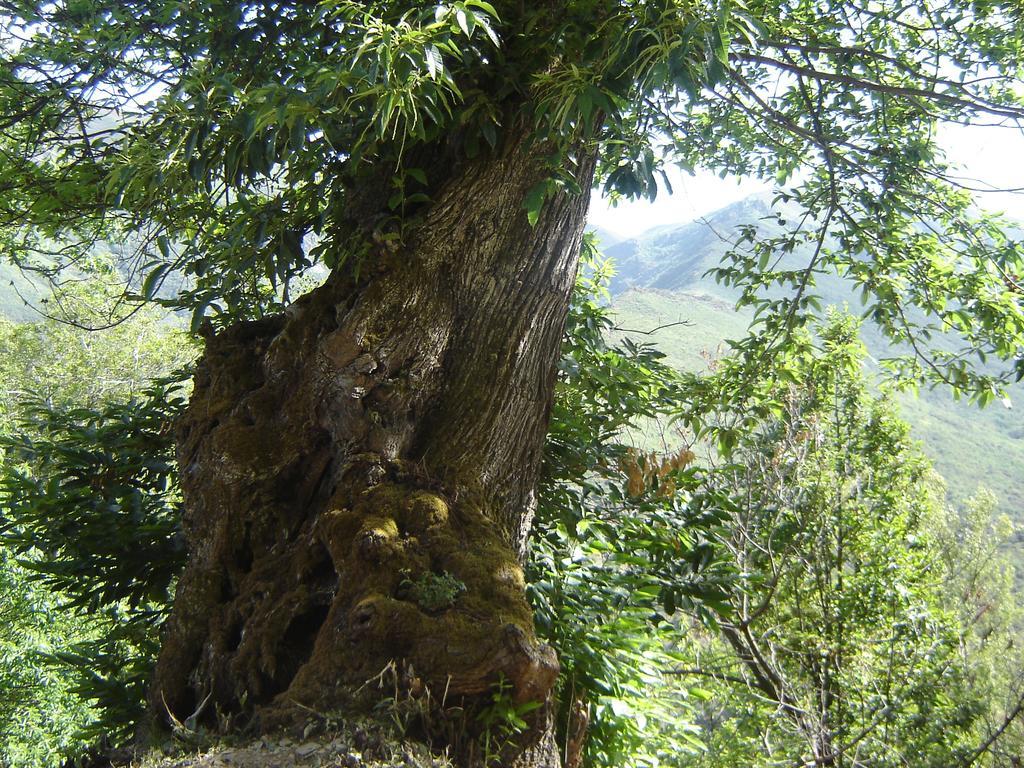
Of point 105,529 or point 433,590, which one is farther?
point 105,529

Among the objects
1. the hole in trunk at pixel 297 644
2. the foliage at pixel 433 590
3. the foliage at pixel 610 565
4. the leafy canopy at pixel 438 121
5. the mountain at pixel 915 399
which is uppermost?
the leafy canopy at pixel 438 121

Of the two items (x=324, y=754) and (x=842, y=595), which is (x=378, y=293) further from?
(x=842, y=595)

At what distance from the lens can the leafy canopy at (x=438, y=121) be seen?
214cm

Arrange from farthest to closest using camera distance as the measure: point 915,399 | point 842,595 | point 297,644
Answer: point 915,399 < point 842,595 < point 297,644

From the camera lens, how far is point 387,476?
7.60 ft

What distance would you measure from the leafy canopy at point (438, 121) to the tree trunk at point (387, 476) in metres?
0.25

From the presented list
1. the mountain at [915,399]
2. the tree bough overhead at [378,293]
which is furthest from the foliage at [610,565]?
the mountain at [915,399]

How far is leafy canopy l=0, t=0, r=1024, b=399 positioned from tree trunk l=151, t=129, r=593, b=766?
0.83ft

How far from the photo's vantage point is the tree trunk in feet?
6.04

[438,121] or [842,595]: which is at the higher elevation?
[438,121]

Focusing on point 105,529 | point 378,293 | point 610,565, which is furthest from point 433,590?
point 105,529

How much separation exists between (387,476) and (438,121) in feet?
3.73

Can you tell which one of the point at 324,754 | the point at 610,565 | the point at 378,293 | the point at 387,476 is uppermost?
the point at 378,293

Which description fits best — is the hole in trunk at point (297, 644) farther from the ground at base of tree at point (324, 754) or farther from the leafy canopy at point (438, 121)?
the leafy canopy at point (438, 121)
